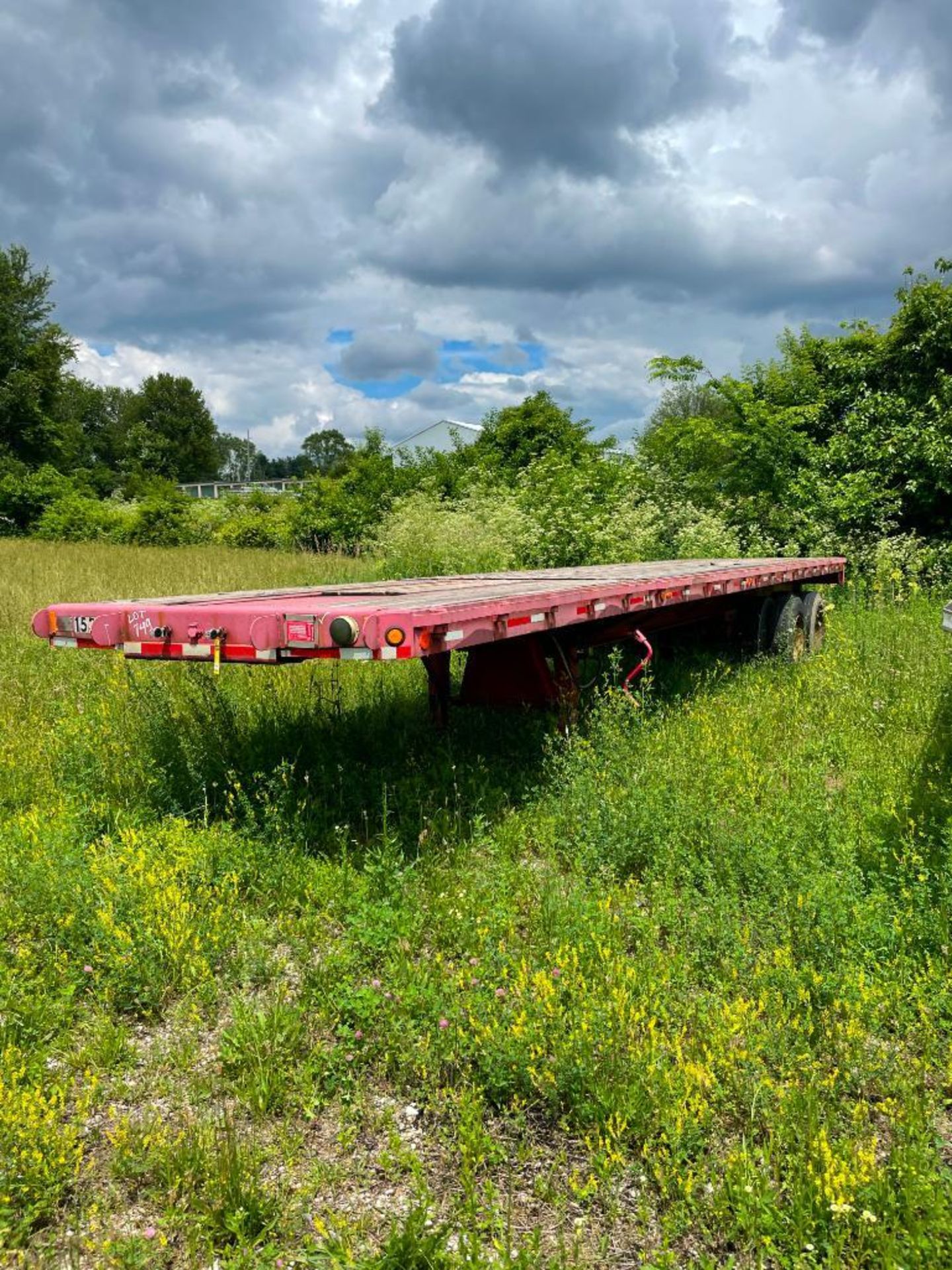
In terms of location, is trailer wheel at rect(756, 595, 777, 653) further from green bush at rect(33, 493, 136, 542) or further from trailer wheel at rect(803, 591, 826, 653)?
green bush at rect(33, 493, 136, 542)

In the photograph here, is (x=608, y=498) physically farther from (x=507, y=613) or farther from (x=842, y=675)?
(x=507, y=613)

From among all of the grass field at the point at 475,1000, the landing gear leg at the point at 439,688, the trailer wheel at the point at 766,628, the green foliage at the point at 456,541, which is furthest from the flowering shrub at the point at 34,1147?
the green foliage at the point at 456,541

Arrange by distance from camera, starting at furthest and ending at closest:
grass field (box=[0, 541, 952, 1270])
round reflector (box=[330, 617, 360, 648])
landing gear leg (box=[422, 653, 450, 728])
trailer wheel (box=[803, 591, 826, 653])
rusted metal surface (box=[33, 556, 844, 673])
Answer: trailer wheel (box=[803, 591, 826, 653])
landing gear leg (box=[422, 653, 450, 728])
rusted metal surface (box=[33, 556, 844, 673])
round reflector (box=[330, 617, 360, 648])
grass field (box=[0, 541, 952, 1270])

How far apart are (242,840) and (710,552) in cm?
1004

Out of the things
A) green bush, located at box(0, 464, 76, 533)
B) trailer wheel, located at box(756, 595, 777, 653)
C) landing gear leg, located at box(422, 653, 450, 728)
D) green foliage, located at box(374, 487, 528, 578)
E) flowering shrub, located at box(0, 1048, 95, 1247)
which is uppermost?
green bush, located at box(0, 464, 76, 533)

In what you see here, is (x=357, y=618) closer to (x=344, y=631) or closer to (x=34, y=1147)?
(x=344, y=631)

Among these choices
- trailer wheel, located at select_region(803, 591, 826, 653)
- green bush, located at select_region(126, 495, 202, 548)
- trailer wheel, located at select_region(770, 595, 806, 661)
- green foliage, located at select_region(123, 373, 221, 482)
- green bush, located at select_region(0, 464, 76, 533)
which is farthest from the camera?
green foliage, located at select_region(123, 373, 221, 482)

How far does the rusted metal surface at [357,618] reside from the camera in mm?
3312

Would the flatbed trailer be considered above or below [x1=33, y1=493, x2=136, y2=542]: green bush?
below

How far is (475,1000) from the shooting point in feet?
9.15

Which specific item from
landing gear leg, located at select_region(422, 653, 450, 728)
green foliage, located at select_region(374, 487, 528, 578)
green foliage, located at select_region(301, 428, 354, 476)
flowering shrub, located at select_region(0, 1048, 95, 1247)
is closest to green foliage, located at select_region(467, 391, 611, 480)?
green foliage, located at select_region(374, 487, 528, 578)

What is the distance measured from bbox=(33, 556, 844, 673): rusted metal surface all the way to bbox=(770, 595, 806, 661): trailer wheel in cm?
296

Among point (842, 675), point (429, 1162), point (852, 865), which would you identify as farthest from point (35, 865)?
point (842, 675)

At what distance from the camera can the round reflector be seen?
3.20 m
